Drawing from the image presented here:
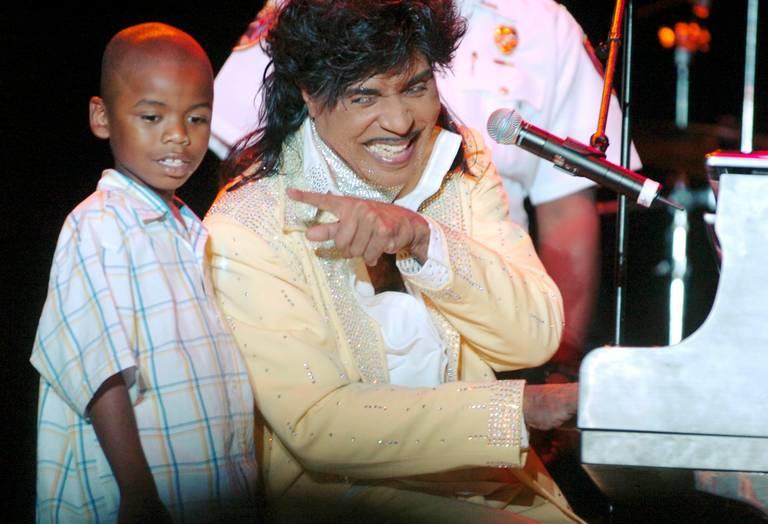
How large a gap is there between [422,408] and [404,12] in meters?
0.78

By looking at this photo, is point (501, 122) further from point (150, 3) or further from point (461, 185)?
point (150, 3)

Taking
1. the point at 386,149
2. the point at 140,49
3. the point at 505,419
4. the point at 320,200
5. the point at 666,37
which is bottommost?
the point at 505,419

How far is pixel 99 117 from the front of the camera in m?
1.98

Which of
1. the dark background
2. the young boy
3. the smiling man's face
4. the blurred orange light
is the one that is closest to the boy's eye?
the young boy

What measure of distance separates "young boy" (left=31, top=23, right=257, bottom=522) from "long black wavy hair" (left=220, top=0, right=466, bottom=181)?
23 centimetres

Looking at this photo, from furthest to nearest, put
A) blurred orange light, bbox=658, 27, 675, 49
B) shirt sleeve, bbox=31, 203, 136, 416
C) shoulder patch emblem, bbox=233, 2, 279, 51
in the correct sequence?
blurred orange light, bbox=658, 27, 675, 49
shoulder patch emblem, bbox=233, 2, 279, 51
shirt sleeve, bbox=31, 203, 136, 416

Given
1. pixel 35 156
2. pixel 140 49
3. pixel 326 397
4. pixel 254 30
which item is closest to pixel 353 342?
pixel 326 397

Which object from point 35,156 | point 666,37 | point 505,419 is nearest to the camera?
point 505,419

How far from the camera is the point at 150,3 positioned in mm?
2693

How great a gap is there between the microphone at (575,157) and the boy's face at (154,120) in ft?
1.84

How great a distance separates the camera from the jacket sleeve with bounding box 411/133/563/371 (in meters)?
2.03

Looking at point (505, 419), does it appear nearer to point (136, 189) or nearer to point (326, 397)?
point (326, 397)

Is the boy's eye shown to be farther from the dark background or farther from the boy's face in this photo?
the dark background

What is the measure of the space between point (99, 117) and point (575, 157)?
2.90ft
